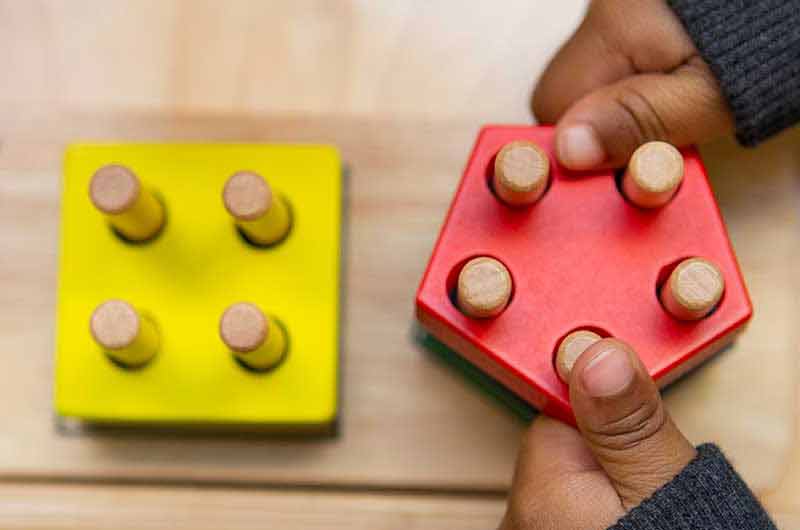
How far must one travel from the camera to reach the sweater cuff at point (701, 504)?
1.12 feet

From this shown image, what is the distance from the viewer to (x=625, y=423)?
13.2 inches

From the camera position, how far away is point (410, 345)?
16.4 inches

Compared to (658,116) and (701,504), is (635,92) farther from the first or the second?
(701,504)

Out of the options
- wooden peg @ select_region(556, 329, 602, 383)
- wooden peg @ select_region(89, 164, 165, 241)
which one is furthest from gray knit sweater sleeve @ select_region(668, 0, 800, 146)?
wooden peg @ select_region(89, 164, 165, 241)

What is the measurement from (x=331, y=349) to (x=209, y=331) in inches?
2.0

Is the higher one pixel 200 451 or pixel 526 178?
pixel 526 178

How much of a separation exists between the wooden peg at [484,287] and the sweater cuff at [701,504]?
9cm

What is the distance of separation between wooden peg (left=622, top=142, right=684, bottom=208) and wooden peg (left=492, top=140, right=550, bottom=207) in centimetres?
3

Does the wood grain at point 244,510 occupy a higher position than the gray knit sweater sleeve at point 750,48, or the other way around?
the gray knit sweater sleeve at point 750,48

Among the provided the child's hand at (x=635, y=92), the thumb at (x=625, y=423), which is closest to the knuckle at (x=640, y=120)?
the child's hand at (x=635, y=92)

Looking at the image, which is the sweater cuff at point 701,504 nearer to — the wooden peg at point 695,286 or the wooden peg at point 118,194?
the wooden peg at point 695,286

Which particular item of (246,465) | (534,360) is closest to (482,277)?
(534,360)

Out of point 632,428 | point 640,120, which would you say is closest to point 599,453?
point 632,428

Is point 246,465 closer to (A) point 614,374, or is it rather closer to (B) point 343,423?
(B) point 343,423
